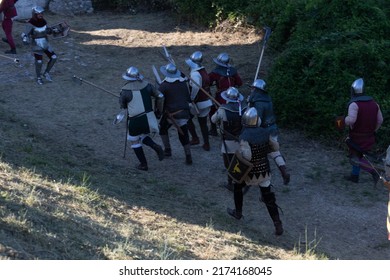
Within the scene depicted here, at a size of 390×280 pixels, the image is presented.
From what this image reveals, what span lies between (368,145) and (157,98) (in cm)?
312

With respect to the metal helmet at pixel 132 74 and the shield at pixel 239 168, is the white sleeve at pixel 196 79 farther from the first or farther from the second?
the shield at pixel 239 168

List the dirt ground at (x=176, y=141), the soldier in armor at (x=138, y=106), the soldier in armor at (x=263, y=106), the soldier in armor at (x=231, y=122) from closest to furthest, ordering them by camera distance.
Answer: the dirt ground at (x=176, y=141)
the soldier in armor at (x=231, y=122)
the soldier in armor at (x=263, y=106)
the soldier in armor at (x=138, y=106)

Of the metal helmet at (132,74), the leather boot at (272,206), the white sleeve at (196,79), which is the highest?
the metal helmet at (132,74)

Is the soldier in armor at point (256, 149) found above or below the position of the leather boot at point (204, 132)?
above

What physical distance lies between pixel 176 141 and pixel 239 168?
3.79m

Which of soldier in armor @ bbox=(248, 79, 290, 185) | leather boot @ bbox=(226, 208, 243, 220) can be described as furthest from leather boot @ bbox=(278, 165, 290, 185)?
leather boot @ bbox=(226, 208, 243, 220)

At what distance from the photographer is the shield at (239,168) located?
7943 mm

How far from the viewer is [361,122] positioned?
9.70 meters

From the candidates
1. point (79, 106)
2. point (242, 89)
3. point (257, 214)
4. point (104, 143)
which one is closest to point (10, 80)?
point (79, 106)

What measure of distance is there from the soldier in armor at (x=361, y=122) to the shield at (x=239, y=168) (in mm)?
2356

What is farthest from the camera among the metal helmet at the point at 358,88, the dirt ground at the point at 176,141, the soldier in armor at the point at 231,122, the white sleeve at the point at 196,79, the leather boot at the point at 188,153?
the white sleeve at the point at 196,79

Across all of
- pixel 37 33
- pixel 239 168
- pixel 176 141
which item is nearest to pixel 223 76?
pixel 176 141

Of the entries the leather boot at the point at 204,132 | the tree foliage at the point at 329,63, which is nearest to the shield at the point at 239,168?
the leather boot at the point at 204,132

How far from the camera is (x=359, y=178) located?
1041cm
